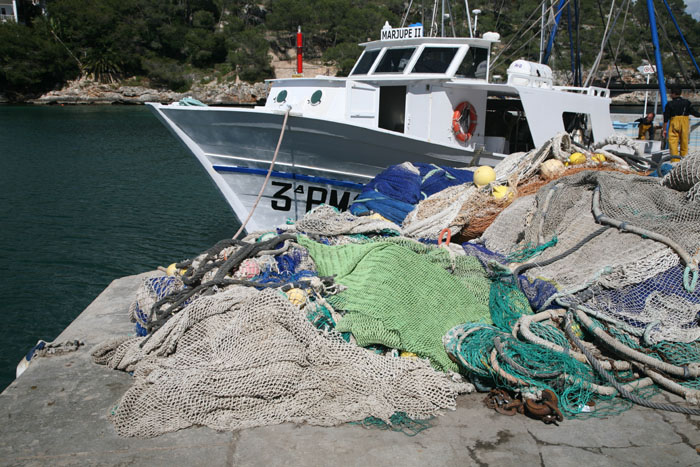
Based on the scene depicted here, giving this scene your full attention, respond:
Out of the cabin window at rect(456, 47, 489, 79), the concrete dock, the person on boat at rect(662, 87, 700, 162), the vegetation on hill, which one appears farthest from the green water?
the vegetation on hill

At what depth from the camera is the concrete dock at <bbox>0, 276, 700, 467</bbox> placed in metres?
2.77

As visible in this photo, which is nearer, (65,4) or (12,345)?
(12,345)

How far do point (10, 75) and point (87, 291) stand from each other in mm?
63910

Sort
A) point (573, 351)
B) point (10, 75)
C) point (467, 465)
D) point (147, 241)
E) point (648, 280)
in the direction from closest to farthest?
point (467, 465) < point (573, 351) < point (648, 280) < point (147, 241) < point (10, 75)

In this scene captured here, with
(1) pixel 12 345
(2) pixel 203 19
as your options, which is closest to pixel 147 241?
(1) pixel 12 345

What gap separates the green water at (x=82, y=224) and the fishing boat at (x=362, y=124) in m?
2.10

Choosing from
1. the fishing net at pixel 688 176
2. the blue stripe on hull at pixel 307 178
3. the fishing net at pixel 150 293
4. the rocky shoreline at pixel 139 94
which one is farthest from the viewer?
the rocky shoreline at pixel 139 94

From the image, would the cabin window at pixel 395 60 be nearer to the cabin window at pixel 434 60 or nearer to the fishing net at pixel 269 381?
the cabin window at pixel 434 60

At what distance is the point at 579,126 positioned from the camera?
34.7ft

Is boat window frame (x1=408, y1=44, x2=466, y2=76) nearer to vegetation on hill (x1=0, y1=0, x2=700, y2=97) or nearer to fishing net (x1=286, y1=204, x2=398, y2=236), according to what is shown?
fishing net (x1=286, y1=204, x2=398, y2=236)

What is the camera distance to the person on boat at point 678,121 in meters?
10.4

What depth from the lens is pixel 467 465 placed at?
8.91ft

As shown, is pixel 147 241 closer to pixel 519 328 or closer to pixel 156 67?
pixel 519 328

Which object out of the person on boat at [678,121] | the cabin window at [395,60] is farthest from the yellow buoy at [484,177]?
the person on boat at [678,121]
